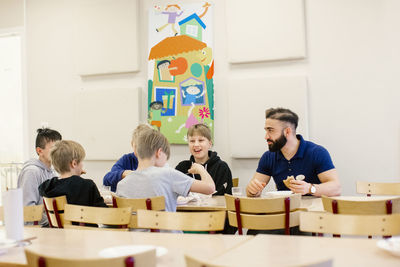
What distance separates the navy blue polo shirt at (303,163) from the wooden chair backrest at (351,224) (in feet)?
4.63

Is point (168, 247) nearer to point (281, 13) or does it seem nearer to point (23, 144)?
point (281, 13)

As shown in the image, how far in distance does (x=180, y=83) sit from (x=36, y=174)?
1.96 m

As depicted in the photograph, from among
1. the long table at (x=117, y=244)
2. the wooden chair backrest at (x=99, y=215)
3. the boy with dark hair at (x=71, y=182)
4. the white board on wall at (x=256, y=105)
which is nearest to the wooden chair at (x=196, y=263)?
the long table at (x=117, y=244)

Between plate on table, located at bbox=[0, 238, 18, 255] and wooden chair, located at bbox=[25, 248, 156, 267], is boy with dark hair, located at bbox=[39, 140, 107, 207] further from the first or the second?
wooden chair, located at bbox=[25, 248, 156, 267]

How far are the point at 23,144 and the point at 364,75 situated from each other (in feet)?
13.9

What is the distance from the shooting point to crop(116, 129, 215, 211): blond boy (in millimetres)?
3105

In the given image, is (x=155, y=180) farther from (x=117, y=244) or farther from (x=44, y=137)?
(x=44, y=137)

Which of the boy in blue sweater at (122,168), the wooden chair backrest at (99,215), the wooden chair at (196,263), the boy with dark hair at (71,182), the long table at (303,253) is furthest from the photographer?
the boy in blue sweater at (122,168)

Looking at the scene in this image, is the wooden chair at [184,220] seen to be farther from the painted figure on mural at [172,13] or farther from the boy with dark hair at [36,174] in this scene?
the painted figure on mural at [172,13]

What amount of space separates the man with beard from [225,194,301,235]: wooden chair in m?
0.59

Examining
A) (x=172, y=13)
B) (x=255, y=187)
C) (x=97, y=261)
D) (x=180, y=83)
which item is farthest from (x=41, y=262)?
(x=172, y=13)

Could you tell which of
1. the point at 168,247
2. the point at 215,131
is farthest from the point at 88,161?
the point at 168,247

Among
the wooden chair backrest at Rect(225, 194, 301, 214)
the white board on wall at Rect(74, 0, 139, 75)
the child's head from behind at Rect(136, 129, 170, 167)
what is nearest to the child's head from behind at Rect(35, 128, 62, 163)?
the child's head from behind at Rect(136, 129, 170, 167)

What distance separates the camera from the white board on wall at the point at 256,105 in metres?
4.69
